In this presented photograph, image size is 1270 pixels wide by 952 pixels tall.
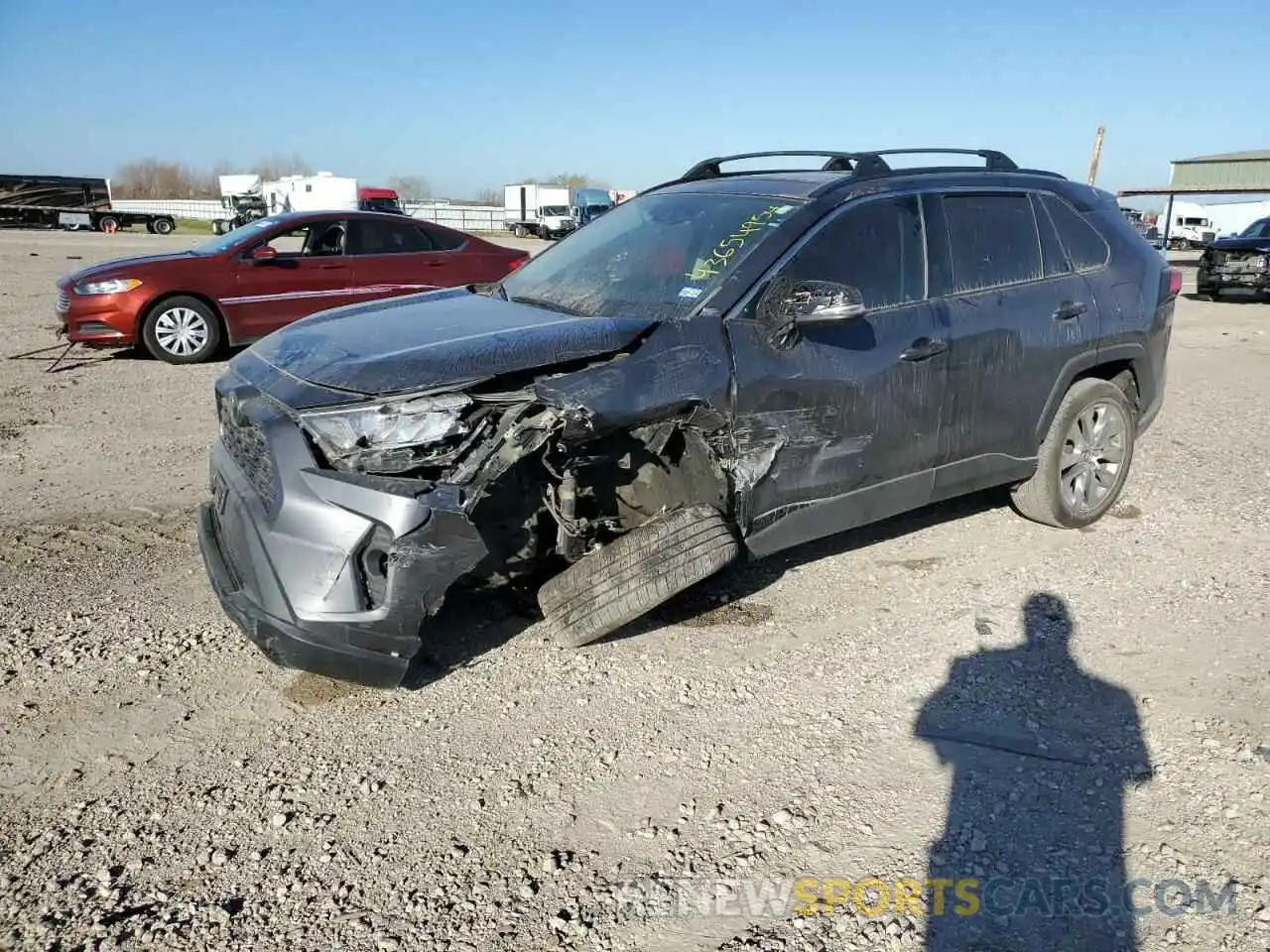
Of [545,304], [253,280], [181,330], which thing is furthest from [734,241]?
[181,330]

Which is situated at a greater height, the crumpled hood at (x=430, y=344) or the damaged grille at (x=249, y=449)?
the crumpled hood at (x=430, y=344)

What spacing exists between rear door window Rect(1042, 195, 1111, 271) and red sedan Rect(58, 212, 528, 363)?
5344 mm

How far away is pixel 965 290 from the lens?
4.36 m

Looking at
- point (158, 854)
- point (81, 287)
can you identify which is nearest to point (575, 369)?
point (158, 854)

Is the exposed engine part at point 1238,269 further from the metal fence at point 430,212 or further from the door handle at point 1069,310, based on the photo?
the metal fence at point 430,212

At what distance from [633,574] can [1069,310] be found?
281 centimetres

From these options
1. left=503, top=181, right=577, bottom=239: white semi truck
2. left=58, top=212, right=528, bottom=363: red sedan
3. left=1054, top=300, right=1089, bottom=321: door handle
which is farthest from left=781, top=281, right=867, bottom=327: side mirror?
left=503, top=181, right=577, bottom=239: white semi truck

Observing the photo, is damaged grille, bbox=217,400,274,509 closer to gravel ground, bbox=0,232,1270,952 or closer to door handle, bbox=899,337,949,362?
gravel ground, bbox=0,232,1270,952

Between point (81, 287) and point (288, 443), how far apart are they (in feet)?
24.8

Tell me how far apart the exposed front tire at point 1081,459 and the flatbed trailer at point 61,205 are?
48053 mm

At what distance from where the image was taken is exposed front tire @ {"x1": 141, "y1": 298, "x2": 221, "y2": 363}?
922 cm

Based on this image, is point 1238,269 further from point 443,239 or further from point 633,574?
point 633,574

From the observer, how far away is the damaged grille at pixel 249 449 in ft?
10.2

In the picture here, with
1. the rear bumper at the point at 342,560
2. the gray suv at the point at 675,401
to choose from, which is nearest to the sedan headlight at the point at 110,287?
the gray suv at the point at 675,401
